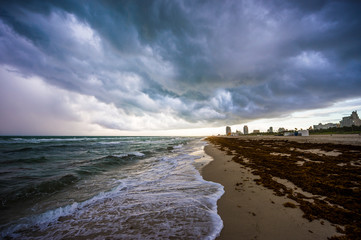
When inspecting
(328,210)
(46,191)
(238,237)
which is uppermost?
(328,210)

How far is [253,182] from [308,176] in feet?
6.99

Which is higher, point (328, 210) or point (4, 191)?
point (328, 210)

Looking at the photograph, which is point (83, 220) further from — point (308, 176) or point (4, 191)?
point (308, 176)

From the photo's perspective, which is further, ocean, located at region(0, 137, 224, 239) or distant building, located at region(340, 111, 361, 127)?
distant building, located at region(340, 111, 361, 127)

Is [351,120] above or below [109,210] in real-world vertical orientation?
above

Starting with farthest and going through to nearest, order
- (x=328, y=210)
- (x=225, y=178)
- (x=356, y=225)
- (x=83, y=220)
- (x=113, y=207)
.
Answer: (x=225, y=178)
(x=113, y=207)
(x=83, y=220)
(x=328, y=210)
(x=356, y=225)

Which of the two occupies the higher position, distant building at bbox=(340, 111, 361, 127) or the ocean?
distant building at bbox=(340, 111, 361, 127)

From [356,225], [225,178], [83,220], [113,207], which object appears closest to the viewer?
[356,225]

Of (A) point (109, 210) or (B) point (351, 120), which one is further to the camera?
(B) point (351, 120)

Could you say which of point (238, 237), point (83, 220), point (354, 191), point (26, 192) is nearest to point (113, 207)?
point (83, 220)

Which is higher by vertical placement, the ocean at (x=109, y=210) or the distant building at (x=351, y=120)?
the distant building at (x=351, y=120)

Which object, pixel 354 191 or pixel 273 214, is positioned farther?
pixel 354 191

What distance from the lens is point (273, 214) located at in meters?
3.24

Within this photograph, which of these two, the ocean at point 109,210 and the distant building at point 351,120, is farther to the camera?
the distant building at point 351,120
